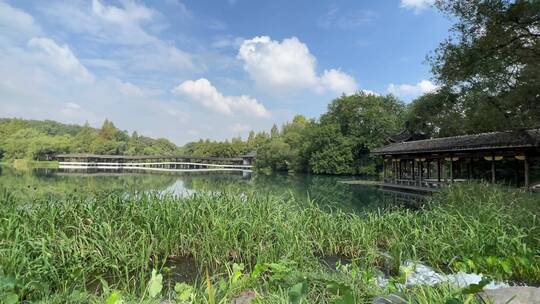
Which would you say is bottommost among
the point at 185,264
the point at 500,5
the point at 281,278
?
the point at 185,264

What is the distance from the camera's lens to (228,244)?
3682mm

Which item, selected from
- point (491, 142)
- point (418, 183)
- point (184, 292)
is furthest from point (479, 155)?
point (184, 292)

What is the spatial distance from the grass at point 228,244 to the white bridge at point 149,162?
45.8m

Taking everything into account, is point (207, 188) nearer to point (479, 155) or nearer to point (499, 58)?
point (499, 58)

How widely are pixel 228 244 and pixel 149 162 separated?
2330 inches

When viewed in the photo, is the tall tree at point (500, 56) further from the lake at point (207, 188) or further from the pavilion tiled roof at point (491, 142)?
the lake at point (207, 188)

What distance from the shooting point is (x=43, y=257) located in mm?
2656

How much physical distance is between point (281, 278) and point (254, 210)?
172 centimetres

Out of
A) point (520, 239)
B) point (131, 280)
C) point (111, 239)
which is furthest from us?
point (520, 239)

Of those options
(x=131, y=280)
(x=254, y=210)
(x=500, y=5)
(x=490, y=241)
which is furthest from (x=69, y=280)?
(x=500, y=5)

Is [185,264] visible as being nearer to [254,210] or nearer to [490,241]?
[254,210]

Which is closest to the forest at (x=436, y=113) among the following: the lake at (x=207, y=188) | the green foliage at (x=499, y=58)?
the green foliage at (x=499, y=58)

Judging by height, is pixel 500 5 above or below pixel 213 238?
above

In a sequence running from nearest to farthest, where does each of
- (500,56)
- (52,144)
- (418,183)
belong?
(500,56) → (418,183) → (52,144)
